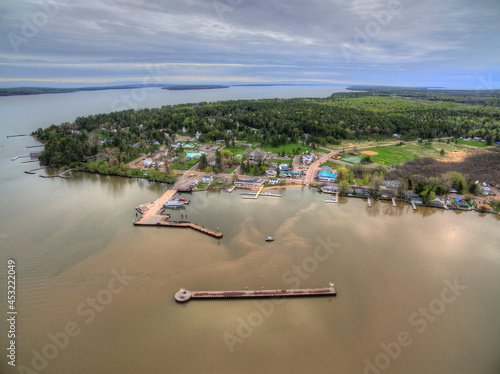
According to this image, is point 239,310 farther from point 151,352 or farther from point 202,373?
point 151,352

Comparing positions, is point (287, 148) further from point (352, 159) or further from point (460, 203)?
point (460, 203)

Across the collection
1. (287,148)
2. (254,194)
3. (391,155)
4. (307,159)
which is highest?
(391,155)

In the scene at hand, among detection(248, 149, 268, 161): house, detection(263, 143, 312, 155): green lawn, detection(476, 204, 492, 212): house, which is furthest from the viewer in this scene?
detection(263, 143, 312, 155): green lawn

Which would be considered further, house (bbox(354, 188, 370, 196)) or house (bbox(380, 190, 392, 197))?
house (bbox(354, 188, 370, 196))

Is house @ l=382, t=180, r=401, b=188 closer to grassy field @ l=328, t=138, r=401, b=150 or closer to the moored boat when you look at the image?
grassy field @ l=328, t=138, r=401, b=150

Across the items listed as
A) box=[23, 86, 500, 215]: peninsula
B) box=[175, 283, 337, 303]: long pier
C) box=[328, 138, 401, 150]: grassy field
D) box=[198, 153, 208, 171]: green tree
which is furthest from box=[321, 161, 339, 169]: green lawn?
box=[175, 283, 337, 303]: long pier

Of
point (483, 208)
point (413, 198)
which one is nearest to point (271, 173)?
point (413, 198)

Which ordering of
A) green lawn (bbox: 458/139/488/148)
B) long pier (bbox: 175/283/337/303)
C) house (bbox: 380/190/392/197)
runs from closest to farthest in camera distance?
long pier (bbox: 175/283/337/303)
house (bbox: 380/190/392/197)
green lawn (bbox: 458/139/488/148)

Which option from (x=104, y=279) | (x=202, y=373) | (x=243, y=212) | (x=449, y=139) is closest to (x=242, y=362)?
(x=202, y=373)
